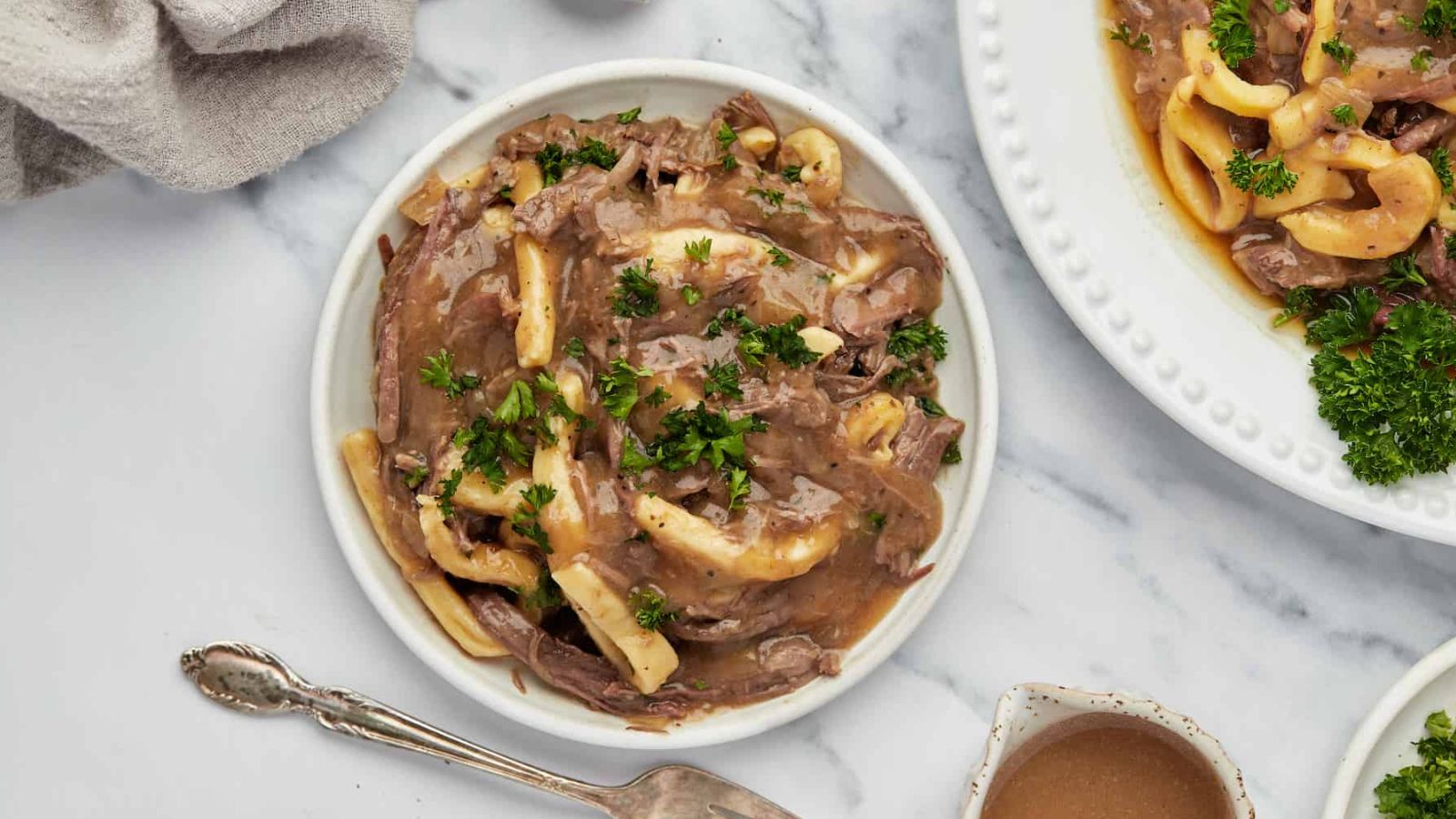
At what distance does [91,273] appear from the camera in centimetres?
289

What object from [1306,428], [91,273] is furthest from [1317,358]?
[91,273]

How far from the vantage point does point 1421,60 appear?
2594mm

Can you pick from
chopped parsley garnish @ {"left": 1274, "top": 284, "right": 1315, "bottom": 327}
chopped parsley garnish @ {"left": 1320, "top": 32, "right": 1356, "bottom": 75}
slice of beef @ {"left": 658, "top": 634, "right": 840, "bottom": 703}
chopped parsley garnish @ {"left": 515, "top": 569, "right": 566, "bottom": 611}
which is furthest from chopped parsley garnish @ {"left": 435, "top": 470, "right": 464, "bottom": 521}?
chopped parsley garnish @ {"left": 1320, "top": 32, "right": 1356, "bottom": 75}

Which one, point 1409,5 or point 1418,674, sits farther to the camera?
point 1418,674

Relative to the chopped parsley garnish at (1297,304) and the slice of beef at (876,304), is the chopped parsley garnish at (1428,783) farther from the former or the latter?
the slice of beef at (876,304)

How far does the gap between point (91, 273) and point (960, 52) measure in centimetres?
198

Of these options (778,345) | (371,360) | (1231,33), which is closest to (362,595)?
(371,360)

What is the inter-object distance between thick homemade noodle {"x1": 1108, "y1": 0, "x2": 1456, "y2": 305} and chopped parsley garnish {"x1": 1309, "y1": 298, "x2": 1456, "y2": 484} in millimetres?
90

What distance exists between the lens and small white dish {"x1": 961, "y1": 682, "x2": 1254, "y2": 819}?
2.57 m

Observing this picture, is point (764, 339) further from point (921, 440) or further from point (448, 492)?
point (448, 492)

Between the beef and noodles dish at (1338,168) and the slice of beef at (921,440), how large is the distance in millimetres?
743

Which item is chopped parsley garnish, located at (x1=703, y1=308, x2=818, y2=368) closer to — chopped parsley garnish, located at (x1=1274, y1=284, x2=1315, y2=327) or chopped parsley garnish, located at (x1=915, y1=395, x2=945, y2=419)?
chopped parsley garnish, located at (x1=915, y1=395, x2=945, y2=419)

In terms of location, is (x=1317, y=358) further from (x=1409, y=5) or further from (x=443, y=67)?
(x=443, y=67)

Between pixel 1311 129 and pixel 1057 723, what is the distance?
1.33 meters
